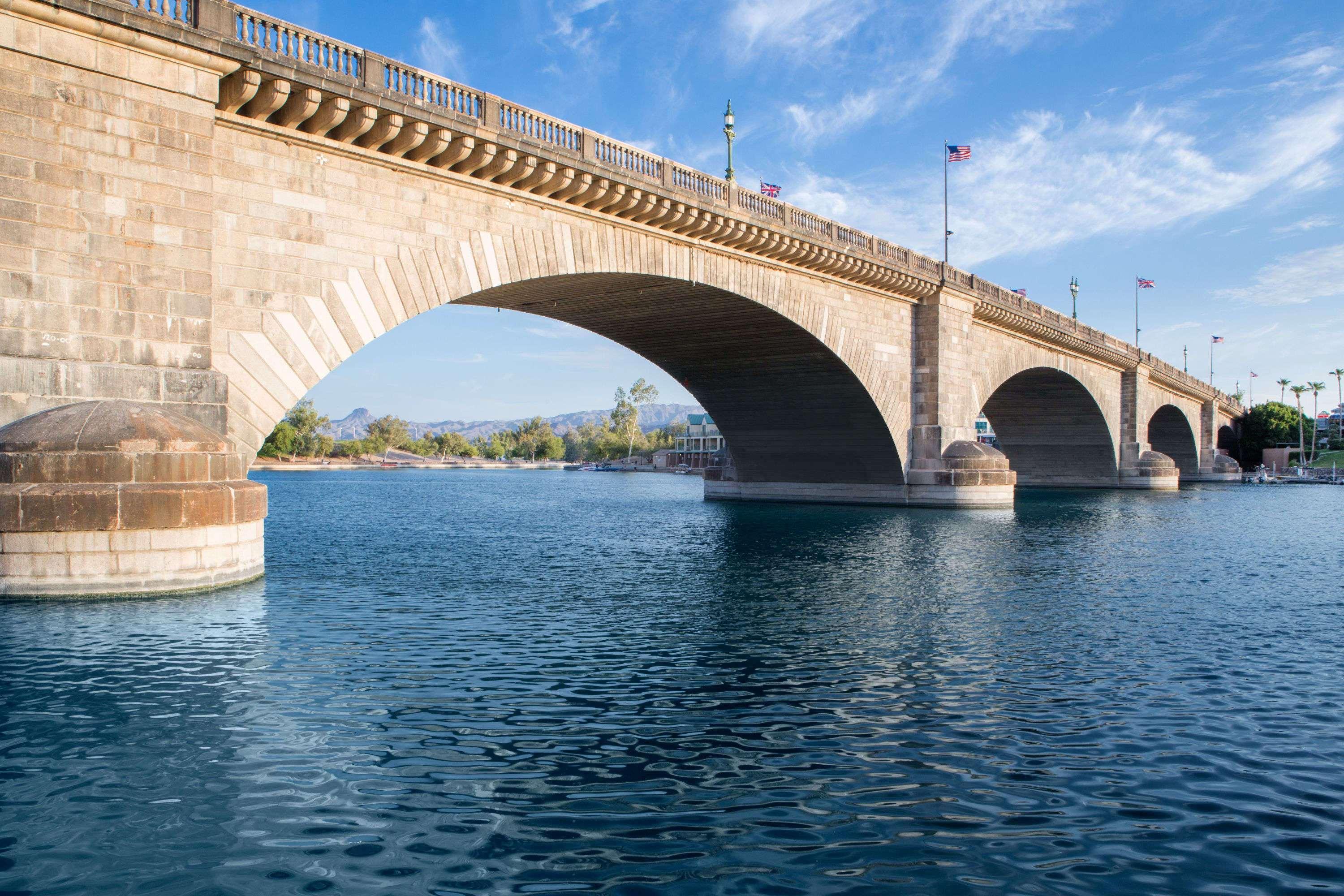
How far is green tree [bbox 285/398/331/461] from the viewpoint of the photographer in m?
153

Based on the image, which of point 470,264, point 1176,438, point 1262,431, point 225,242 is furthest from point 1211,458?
point 225,242

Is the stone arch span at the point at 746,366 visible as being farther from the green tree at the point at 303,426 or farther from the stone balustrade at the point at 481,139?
the green tree at the point at 303,426

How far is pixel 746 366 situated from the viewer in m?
35.9

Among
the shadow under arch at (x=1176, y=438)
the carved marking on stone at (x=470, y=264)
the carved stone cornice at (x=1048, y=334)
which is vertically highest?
the carved stone cornice at (x=1048, y=334)

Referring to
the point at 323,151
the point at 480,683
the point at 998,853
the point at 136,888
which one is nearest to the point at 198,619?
the point at 480,683

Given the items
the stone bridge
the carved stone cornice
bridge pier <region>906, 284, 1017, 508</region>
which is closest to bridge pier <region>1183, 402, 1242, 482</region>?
the carved stone cornice

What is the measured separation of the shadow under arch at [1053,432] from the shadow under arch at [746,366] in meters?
20.9

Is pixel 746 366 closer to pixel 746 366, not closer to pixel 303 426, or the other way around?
pixel 746 366

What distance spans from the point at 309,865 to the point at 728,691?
16.2ft

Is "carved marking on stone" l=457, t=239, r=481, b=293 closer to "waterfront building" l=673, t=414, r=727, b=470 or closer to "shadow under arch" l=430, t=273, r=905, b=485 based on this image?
"shadow under arch" l=430, t=273, r=905, b=485

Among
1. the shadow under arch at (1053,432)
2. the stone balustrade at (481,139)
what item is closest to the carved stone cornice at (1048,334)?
the shadow under arch at (1053,432)

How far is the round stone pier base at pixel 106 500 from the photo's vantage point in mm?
12398

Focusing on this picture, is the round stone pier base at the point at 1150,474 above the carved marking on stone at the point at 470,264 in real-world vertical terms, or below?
below

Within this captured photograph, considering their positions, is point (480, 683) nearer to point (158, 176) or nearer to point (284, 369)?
point (284, 369)
